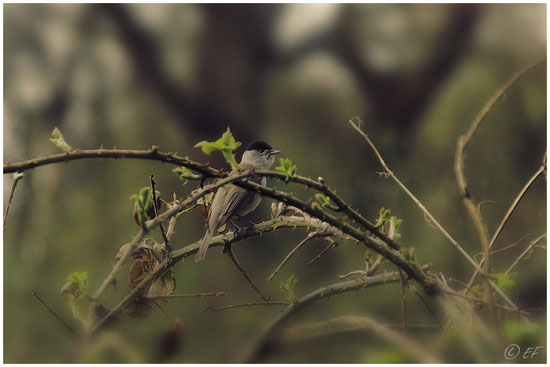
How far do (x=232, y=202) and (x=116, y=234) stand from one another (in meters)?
0.28

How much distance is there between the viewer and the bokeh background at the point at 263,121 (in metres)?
1.19

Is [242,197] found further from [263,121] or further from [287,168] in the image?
[287,168]

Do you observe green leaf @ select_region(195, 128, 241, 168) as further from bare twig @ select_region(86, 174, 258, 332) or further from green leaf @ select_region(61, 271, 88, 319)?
green leaf @ select_region(61, 271, 88, 319)

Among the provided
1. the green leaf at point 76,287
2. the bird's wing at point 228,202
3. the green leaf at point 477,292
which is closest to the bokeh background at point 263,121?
the bird's wing at point 228,202

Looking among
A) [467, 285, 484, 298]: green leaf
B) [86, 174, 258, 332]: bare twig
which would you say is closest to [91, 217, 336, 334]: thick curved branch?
[86, 174, 258, 332]: bare twig

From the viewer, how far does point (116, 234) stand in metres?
1.23

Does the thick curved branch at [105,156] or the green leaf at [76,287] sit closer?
the thick curved branch at [105,156]

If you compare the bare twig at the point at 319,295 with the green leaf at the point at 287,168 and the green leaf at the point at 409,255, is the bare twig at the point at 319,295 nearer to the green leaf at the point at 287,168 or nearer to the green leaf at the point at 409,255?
the green leaf at the point at 409,255

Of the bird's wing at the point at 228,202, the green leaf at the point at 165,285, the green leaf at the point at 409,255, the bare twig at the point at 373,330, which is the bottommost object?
the bare twig at the point at 373,330

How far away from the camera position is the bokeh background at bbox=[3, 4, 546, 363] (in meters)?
1.19

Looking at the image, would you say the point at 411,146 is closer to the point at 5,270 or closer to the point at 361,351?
the point at 361,351

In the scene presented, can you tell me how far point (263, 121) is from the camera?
136 centimetres

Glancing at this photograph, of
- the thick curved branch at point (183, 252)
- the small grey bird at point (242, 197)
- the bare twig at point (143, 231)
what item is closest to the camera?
the bare twig at point (143, 231)

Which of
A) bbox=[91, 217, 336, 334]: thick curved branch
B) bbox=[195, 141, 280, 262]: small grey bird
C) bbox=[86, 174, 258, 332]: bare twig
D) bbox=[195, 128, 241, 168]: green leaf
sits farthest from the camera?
bbox=[195, 141, 280, 262]: small grey bird
